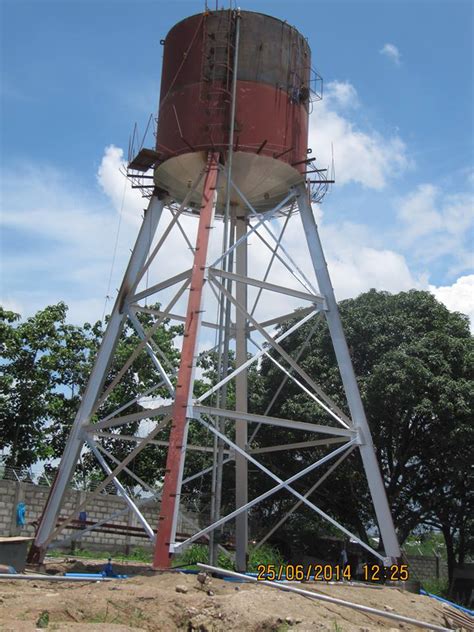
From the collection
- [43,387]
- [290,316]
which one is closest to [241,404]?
[290,316]

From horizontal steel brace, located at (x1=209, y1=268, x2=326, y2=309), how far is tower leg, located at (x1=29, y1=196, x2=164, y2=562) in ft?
9.26

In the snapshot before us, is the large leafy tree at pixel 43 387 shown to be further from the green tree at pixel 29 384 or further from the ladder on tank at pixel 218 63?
the ladder on tank at pixel 218 63

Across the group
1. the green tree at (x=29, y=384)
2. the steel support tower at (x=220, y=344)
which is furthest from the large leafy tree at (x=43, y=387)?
the steel support tower at (x=220, y=344)

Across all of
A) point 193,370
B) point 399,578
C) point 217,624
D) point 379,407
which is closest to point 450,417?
point 379,407

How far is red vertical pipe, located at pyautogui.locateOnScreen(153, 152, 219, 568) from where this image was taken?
13.4 metres

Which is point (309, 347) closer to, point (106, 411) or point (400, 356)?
point (400, 356)

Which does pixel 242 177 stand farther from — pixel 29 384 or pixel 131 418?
pixel 29 384

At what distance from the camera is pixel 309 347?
29.5 m

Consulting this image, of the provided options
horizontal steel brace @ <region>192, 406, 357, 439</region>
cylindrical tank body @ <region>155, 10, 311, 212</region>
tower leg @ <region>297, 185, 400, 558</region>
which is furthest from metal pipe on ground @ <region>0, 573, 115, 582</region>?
cylindrical tank body @ <region>155, 10, 311, 212</region>

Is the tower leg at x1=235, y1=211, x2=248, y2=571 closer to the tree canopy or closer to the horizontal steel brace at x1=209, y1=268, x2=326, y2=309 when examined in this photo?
the horizontal steel brace at x1=209, y1=268, x2=326, y2=309

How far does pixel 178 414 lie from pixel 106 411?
18392 millimetres

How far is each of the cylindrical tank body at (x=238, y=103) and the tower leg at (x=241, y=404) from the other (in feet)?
5.19

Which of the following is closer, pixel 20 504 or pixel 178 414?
pixel 178 414

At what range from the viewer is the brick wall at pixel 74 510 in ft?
78.5
